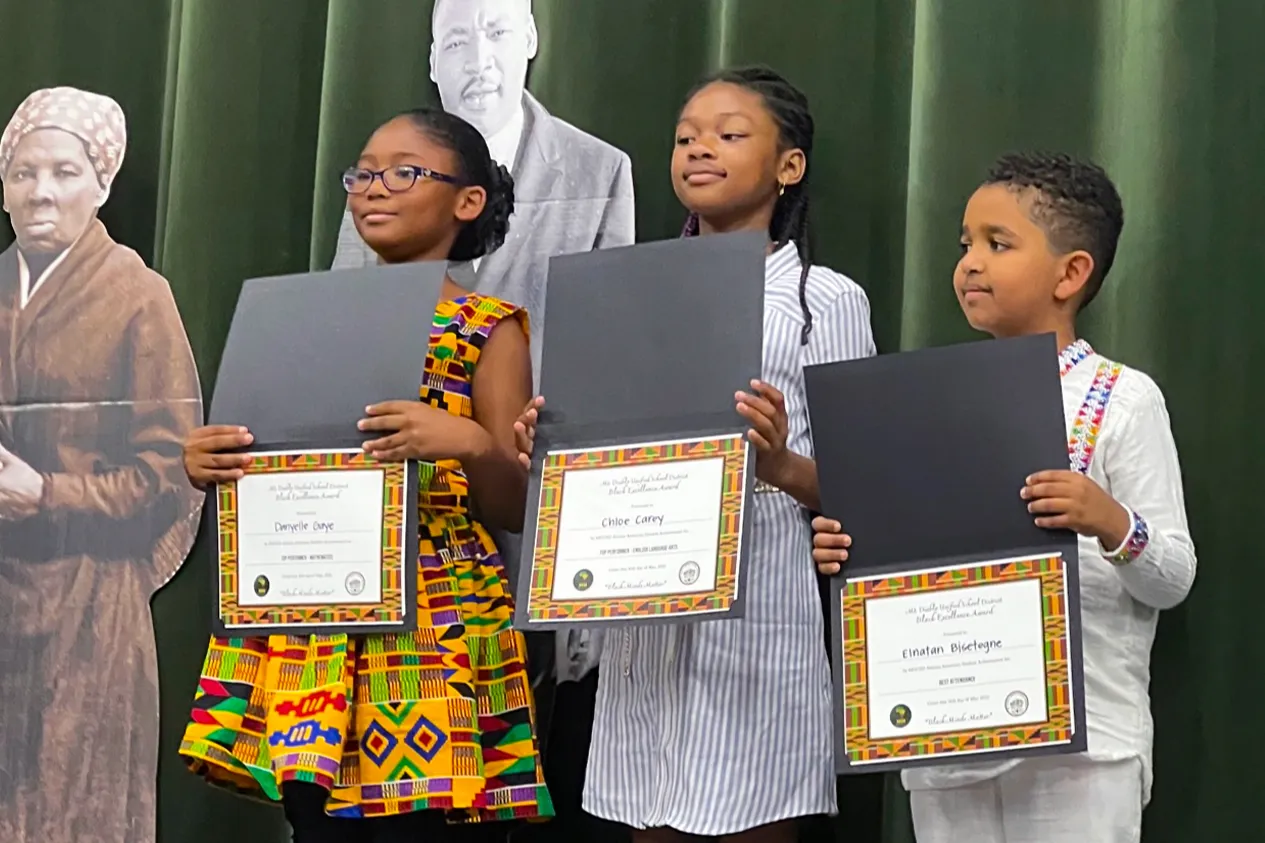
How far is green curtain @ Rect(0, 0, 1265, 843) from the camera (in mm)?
1705

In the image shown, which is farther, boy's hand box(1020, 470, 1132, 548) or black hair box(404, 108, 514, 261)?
black hair box(404, 108, 514, 261)

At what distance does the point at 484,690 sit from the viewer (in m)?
1.65

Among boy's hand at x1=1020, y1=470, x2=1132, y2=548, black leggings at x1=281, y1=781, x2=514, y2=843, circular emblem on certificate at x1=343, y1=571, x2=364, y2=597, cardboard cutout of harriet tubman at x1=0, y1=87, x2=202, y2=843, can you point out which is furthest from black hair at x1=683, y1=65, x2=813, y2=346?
cardboard cutout of harriet tubman at x1=0, y1=87, x2=202, y2=843

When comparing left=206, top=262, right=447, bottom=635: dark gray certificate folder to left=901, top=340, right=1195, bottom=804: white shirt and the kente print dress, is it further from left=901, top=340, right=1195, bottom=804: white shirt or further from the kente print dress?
left=901, top=340, right=1195, bottom=804: white shirt

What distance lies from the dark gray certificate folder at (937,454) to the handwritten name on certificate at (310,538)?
0.46m

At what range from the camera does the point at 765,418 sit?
146 cm

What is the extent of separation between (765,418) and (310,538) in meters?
0.49

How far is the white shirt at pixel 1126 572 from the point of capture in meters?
1.43

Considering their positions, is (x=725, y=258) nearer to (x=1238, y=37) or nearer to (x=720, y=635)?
(x=720, y=635)

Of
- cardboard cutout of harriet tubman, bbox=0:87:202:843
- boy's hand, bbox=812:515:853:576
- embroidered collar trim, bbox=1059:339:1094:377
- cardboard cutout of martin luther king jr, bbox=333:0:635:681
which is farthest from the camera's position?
cardboard cutout of harriet tubman, bbox=0:87:202:843

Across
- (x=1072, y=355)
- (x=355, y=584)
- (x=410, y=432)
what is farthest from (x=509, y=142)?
(x=1072, y=355)

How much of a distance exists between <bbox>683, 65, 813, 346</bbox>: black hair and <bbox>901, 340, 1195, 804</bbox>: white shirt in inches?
14.3

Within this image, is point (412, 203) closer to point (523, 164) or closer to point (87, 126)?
point (523, 164)

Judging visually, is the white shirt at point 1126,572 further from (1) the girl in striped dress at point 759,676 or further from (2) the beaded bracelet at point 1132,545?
(1) the girl in striped dress at point 759,676
